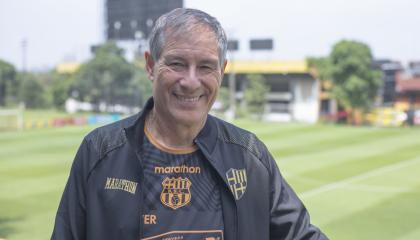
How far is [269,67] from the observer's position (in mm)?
54156

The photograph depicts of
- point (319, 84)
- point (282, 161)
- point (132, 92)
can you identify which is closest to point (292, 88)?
point (319, 84)

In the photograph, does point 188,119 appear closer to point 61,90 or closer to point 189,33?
point 189,33

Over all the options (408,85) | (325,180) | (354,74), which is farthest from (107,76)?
(325,180)

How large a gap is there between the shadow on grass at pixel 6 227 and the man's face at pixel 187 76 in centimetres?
789

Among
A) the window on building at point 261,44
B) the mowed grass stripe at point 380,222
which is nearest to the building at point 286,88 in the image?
the window on building at point 261,44

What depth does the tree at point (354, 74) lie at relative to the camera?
130ft

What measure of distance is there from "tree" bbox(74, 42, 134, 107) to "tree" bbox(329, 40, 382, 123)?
1794 cm

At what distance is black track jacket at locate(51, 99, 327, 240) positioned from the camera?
2.05 meters

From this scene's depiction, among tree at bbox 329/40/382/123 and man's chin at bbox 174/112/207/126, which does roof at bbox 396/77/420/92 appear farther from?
man's chin at bbox 174/112/207/126

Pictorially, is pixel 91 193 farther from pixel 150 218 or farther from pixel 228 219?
pixel 228 219

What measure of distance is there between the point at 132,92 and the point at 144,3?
11541 mm

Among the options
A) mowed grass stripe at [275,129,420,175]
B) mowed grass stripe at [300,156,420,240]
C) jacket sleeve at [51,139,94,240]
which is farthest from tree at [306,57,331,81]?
jacket sleeve at [51,139,94,240]

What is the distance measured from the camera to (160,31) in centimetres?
203

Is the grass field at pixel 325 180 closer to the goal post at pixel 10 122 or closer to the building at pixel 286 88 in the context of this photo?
the goal post at pixel 10 122
